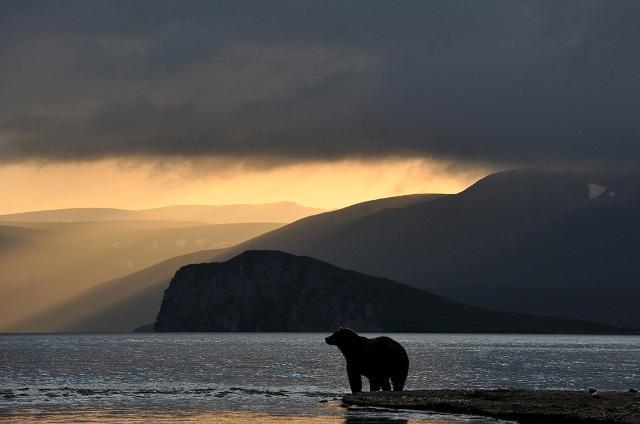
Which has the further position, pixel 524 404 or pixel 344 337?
pixel 344 337

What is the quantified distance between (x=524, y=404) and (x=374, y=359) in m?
Result: 14.2

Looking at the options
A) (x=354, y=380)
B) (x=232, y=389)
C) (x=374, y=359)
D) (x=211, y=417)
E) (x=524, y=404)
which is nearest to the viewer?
(x=211, y=417)

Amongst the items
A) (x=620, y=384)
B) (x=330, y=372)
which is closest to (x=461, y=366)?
(x=330, y=372)

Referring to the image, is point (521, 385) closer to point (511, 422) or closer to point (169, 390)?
point (169, 390)

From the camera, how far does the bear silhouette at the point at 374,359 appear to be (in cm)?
8294

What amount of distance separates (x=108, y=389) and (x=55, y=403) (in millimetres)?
19156

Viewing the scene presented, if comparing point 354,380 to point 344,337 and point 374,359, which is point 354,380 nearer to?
point 374,359

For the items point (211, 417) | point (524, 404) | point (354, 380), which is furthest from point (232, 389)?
point (524, 404)

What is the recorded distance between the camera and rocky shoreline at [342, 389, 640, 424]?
6512 cm

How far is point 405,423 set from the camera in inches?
2530

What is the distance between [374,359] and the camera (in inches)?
3278

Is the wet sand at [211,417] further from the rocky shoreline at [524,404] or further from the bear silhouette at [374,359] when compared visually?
the bear silhouette at [374,359]

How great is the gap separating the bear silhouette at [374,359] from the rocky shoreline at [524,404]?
2.61m

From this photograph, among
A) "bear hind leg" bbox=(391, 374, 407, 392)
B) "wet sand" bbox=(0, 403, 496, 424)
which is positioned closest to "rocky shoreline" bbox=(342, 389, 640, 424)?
→ "bear hind leg" bbox=(391, 374, 407, 392)
